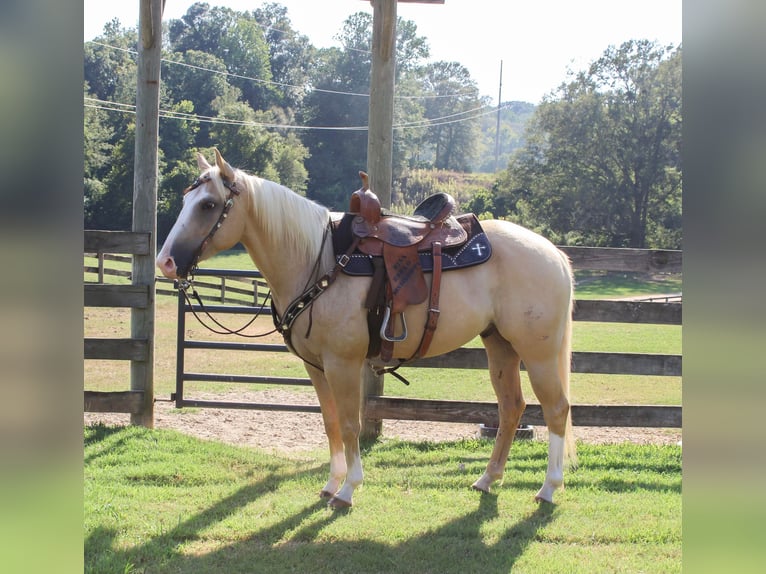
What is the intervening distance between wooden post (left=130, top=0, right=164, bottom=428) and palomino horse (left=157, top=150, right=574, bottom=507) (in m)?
2.14

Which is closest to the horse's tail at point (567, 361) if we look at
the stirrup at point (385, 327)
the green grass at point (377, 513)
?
the green grass at point (377, 513)

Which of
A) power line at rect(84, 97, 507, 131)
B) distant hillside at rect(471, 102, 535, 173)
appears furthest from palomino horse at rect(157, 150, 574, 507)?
distant hillside at rect(471, 102, 535, 173)

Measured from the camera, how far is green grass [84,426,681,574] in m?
3.50

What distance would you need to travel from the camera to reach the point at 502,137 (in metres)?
124

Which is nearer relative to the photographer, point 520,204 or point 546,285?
point 546,285

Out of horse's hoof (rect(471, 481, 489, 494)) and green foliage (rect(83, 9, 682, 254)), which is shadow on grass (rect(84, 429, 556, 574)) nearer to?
horse's hoof (rect(471, 481, 489, 494))

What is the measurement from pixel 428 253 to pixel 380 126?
188 centimetres

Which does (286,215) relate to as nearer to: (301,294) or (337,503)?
(301,294)

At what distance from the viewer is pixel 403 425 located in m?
6.97

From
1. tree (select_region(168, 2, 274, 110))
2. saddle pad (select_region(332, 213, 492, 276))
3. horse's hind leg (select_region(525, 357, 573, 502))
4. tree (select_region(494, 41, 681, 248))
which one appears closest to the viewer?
saddle pad (select_region(332, 213, 492, 276))

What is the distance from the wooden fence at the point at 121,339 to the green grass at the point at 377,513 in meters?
0.37
